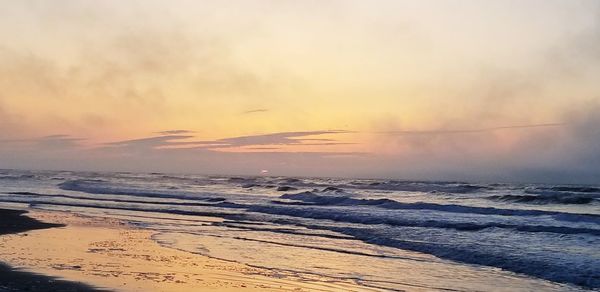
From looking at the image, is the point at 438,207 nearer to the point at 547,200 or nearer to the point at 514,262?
the point at 547,200

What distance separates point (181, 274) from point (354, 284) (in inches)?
131

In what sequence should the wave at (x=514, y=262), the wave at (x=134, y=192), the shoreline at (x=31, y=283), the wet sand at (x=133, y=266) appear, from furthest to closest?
the wave at (x=134, y=192) < the wave at (x=514, y=262) < the wet sand at (x=133, y=266) < the shoreline at (x=31, y=283)

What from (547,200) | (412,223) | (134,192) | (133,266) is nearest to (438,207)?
(412,223)

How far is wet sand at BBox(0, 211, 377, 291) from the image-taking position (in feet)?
34.0

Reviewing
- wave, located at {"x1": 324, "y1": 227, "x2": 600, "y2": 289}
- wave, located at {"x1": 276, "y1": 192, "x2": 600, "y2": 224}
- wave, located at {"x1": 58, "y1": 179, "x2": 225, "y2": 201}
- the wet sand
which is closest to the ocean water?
wave, located at {"x1": 324, "y1": 227, "x2": 600, "y2": 289}

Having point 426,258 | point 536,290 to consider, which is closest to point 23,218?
point 426,258

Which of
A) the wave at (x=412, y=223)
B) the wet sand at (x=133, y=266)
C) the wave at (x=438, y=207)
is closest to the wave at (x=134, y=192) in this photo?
the wave at (x=438, y=207)

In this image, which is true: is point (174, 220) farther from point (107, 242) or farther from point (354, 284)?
point (354, 284)

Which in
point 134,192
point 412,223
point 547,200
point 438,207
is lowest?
point 547,200

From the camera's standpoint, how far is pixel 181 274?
1131cm

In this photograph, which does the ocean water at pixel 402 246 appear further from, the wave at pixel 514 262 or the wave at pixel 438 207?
the wave at pixel 438 207

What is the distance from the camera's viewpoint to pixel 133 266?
39.7 ft

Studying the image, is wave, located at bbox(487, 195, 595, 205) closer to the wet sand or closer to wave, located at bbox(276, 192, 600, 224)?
wave, located at bbox(276, 192, 600, 224)

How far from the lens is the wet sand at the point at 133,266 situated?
34.0ft
